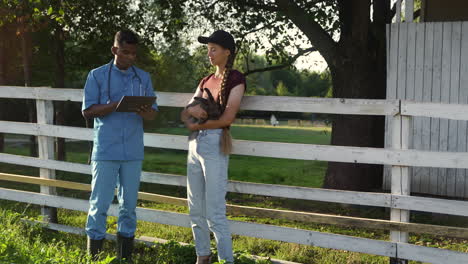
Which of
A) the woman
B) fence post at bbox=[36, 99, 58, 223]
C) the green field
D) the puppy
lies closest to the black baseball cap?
the woman

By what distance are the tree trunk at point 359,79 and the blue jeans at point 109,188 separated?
537 cm

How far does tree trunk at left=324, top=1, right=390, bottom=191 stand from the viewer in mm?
9898

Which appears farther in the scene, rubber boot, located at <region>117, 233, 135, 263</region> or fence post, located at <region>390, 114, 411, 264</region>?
rubber boot, located at <region>117, 233, 135, 263</region>

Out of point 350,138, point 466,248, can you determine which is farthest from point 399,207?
point 350,138

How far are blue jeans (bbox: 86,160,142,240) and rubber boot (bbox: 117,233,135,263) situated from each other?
0.19 m

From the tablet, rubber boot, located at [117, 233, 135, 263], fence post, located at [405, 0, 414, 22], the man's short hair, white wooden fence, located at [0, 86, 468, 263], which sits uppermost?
fence post, located at [405, 0, 414, 22]

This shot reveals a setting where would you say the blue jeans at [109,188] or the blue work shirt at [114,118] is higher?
the blue work shirt at [114,118]

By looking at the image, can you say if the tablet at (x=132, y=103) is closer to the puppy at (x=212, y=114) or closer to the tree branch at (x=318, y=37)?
the puppy at (x=212, y=114)

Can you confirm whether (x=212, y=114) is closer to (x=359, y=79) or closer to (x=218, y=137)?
(x=218, y=137)

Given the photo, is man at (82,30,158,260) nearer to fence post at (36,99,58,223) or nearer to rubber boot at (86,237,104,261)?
rubber boot at (86,237,104,261)

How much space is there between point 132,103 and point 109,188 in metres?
0.81

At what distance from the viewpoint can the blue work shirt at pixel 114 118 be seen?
5.31 m

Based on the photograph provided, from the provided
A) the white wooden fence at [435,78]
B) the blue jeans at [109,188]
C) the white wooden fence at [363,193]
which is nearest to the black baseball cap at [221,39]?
the white wooden fence at [363,193]

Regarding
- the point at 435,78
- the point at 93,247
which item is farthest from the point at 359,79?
the point at 93,247
